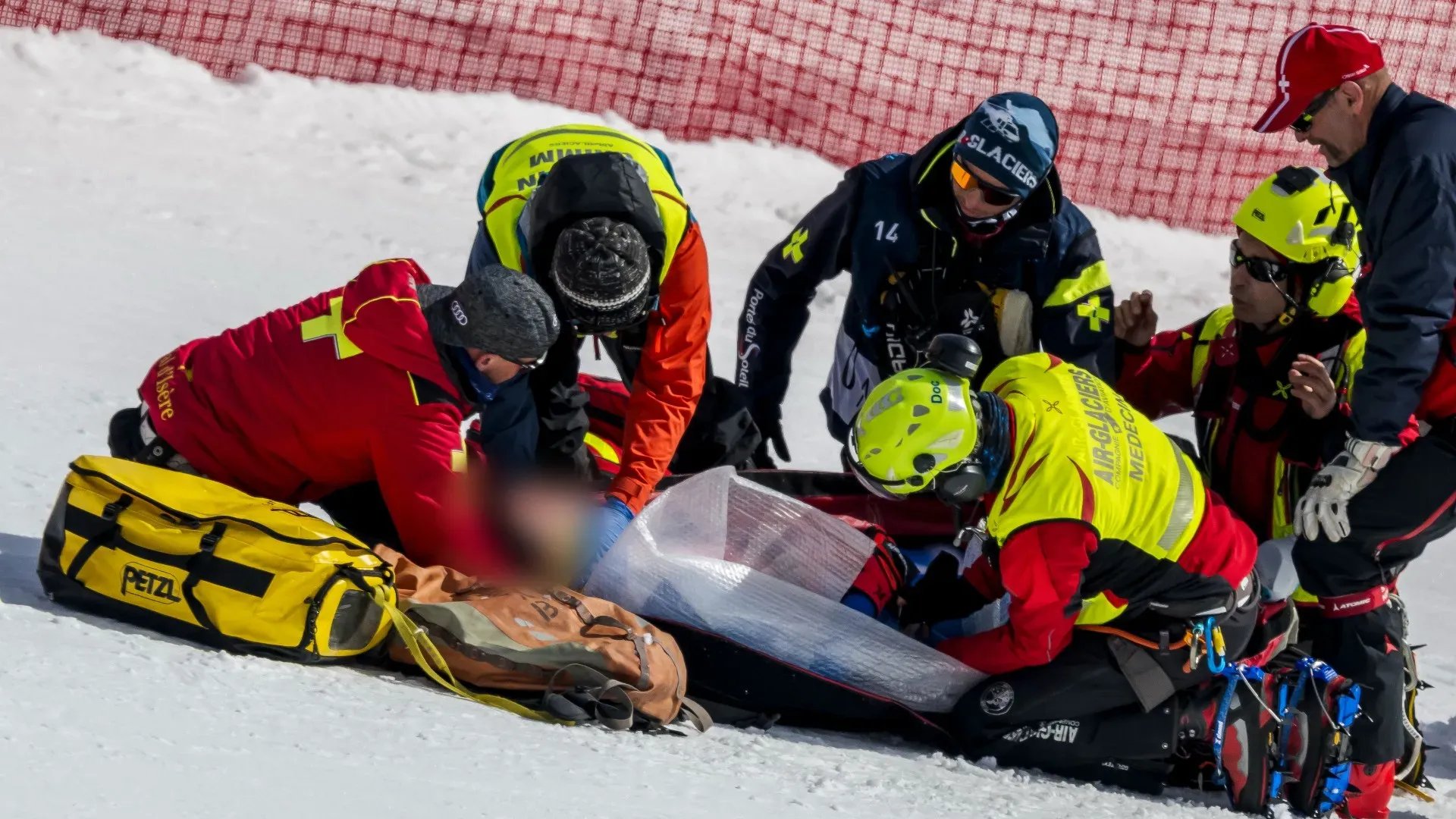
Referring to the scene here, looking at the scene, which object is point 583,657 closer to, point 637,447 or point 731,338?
point 637,447

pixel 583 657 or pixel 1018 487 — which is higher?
pixel 1018 487

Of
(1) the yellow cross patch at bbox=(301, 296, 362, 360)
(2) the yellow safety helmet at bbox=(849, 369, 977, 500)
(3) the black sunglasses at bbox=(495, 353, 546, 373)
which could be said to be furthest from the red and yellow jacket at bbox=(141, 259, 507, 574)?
(2) the yellow safety helmet at bbox=(849, 369, 977, 500)

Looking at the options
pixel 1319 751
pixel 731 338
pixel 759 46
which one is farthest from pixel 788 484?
pixel 759 46

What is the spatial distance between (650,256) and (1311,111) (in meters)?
1.71

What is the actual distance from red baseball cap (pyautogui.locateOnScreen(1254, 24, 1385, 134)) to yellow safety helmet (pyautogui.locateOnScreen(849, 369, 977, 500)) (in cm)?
118

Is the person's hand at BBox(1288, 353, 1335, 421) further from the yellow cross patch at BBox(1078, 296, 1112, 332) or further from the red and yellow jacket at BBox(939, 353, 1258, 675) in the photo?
the yellow cross patch at BBox(1078, 296, 1112, 332)

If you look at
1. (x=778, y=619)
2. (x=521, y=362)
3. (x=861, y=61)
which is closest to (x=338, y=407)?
(x=521, y=362)

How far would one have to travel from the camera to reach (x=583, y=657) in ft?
11.7

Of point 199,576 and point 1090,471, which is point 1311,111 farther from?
point 199,576

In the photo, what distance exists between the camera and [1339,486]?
4047 mm

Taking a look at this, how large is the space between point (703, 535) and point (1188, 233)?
17.0ft

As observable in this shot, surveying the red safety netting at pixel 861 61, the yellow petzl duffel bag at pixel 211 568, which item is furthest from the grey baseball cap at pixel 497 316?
the red safety netting at pixel 861 61

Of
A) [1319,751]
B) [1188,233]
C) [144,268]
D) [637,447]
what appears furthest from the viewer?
[1188,233]

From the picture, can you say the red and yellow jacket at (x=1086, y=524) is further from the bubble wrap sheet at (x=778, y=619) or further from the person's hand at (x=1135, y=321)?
the person's hand at (x=1135, y=321)
